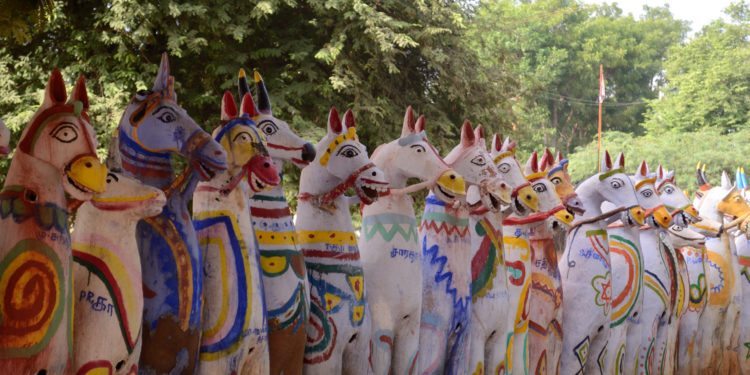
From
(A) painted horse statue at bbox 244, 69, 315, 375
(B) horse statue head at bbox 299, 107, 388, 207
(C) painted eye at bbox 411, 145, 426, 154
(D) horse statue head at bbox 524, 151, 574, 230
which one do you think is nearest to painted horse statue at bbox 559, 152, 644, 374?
(D) horse statue head at bbox 524, 151, 574, 230

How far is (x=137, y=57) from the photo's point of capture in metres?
12.3

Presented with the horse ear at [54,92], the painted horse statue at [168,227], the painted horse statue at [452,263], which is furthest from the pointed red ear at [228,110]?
the painted horse statue at [452,263]

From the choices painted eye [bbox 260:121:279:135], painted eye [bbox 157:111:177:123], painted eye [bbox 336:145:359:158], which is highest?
painted eye [bbox 260:121:279:135]

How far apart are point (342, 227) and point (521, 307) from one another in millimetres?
1650

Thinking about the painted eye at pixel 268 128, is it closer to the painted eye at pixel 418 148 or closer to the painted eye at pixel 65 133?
the painted eye at pixel 418 148

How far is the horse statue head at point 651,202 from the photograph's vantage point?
23.7 feet

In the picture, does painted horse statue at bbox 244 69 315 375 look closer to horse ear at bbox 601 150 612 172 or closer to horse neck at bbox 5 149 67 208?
horse neck at bbox 5 149 67 208

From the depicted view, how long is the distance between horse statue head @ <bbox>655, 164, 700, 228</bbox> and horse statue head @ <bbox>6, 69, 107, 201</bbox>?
5133mm

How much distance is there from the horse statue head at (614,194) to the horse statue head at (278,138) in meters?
2.85

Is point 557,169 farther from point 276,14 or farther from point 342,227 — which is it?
point 276,14

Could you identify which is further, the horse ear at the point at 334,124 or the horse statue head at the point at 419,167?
the horse statue head at the point at 419,167

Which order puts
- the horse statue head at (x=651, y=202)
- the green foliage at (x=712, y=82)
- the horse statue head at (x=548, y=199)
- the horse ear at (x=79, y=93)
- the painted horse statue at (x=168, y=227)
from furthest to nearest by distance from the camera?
the green foliage at (x=712, y=82), the horse statue head at (x=651, y=202), the horse statue head at (x=548, y=199), the painted horse statue at (x=168, y=227), the horse ear at (x=79, y=93)

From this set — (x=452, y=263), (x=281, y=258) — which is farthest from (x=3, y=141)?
(x=452, y=263)

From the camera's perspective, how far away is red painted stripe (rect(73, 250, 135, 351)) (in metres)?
3.80
